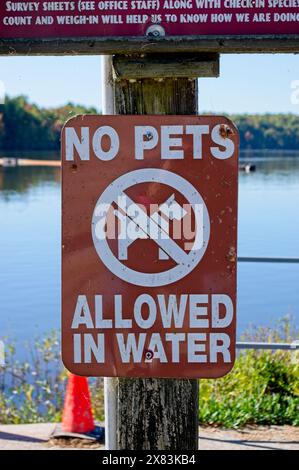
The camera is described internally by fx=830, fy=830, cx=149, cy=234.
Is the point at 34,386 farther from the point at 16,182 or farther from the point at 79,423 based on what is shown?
the point at 16,182

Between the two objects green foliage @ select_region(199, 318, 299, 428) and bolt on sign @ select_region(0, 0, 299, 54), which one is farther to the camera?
green foliage @ select_region(199, 318, 299, 428)

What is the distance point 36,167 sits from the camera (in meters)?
51.8

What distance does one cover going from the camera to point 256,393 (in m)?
4.93

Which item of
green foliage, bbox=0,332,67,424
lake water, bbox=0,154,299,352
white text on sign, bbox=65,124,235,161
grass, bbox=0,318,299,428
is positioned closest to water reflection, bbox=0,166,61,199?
lake water, bbox=0,154,299,352

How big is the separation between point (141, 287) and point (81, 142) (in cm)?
45

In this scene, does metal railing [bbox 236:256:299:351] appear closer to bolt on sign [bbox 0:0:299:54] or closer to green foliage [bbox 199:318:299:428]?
green foliage [bbox 199:318:299:428]

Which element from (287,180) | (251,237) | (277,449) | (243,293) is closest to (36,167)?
(287,180)

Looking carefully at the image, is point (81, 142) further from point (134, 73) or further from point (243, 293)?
point (243, 293)

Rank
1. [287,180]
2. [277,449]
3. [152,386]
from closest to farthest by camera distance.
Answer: [152,386], [277,449], [287,180]

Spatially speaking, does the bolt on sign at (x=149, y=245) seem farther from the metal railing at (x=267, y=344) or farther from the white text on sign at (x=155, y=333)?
the metal railing at (x=267, y=344)

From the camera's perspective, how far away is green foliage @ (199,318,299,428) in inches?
184

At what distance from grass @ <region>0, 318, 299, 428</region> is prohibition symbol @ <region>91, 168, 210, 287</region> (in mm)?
2403

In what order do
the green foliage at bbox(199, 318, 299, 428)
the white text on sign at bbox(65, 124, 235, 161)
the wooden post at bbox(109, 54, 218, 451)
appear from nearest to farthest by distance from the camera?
the white text on sign at bbox(65, 124, 235, 161)
the wooden post at bbox(109, 54, 218, 451)
the green foliage at bbox(199, 318, 299, 428)

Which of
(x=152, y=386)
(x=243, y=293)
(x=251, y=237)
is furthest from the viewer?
(x=251, y=237)
